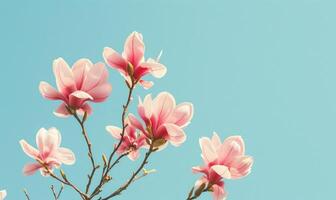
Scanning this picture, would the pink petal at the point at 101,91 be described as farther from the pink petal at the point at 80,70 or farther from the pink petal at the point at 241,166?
the pink petal at the point at 241,166

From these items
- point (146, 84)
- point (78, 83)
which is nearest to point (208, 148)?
point (146, 84)

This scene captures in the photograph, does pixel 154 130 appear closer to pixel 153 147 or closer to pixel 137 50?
pixel 153 147

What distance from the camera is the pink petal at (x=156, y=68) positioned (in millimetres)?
2141

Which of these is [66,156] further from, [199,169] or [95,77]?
[199,169]

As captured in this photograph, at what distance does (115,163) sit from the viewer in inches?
88.0

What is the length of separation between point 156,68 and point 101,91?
28 centimetres

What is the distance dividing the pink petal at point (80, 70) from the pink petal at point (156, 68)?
26cm

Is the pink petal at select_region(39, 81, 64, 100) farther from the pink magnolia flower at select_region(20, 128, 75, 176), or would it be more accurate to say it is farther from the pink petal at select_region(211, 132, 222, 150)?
the pink petal at select_region(211, 132, 222, 150)

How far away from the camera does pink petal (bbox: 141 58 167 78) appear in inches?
84.3

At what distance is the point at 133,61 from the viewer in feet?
7.14

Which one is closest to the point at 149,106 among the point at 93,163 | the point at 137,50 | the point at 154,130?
the point at 154,130

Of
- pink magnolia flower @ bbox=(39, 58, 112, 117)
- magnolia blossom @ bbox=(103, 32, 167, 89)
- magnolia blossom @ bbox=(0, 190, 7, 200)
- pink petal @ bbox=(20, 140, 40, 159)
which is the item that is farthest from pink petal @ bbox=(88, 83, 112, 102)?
magnolia blossom @ bbox=(0, 190, 7, 200)

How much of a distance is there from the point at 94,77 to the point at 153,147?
428mm

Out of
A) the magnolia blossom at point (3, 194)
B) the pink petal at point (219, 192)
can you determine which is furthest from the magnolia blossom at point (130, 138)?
the magnolia blossom at point (3, 194)
